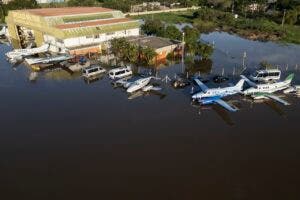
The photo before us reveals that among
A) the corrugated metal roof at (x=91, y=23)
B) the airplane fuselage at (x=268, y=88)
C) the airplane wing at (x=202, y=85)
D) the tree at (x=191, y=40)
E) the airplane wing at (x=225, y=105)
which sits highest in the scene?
the corrugated metal roof at (x=91, y=23)

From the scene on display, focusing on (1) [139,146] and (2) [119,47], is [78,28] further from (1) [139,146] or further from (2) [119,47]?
(1) [139,146]

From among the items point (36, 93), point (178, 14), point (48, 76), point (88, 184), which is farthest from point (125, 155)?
point (178, 14)

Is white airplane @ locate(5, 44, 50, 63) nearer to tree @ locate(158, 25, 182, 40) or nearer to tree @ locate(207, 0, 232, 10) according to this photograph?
tree @ locate(158, 25, 182, 40)

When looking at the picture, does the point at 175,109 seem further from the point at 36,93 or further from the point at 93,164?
the point at 36,93

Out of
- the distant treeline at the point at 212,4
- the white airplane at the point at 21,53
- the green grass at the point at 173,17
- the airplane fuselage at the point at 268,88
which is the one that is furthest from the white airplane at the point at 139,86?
the distant treeline at the point at 212,4

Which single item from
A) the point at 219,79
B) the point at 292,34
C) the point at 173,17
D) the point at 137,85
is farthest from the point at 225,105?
the point at 173,17

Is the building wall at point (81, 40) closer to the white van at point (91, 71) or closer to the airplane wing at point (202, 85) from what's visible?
the white van at point (91, 71)
